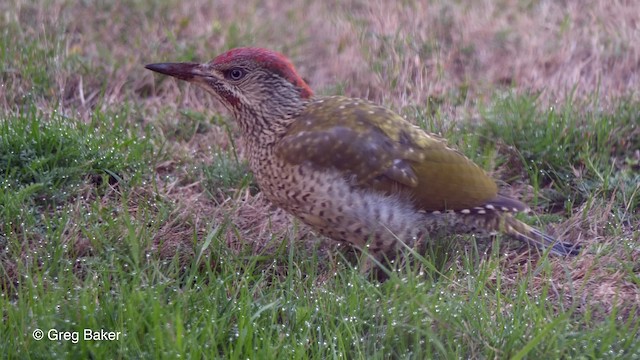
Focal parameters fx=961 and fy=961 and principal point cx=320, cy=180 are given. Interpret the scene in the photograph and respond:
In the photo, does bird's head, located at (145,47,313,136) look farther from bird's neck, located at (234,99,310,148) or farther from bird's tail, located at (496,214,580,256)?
bird's tail, located at (496,214,580,256)

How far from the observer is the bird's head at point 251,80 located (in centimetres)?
407

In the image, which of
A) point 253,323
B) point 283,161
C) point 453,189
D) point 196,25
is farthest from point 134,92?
point 253,323

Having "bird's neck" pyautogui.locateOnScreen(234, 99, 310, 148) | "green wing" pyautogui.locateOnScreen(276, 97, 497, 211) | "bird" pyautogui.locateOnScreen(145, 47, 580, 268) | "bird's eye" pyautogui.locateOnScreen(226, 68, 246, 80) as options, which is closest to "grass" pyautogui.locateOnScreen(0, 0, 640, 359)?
"bird" pyautogui.locateOnScreen(145, 47, 580, 268)

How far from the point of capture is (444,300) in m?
3.26

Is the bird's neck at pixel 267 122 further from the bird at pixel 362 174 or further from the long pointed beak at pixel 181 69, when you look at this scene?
the long pointed beak at pixel 181 69

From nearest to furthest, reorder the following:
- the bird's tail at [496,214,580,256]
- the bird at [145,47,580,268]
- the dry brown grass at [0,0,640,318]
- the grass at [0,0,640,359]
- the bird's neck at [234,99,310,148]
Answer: the grass at [0,0,640,359] < the bird at [145,47,580,268] < the bird's tail at [496,214,580,256] < the bird's neck at [234,99,310,148] < the dry brown grass at [0,0,640,318]

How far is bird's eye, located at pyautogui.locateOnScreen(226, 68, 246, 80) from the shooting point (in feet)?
13.4

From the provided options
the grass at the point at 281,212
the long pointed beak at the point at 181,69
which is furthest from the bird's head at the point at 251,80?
the grass at the point at 281,212

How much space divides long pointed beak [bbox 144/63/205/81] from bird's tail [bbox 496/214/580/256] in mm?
1418

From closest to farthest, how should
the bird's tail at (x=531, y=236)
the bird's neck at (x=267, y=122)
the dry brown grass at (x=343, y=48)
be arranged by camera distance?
the bird's tail at (x=531, y=236) → the bird's neck at (x=267, y=122) → the dry brown grass at (x=343, y=48)

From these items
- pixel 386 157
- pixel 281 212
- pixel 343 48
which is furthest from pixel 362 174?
pixel 343 48

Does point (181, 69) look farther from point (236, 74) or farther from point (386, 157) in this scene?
point (386, 157)

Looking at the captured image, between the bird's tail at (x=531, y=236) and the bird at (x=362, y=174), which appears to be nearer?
the bird at (x=362, y=174)

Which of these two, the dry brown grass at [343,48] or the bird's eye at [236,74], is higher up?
the bird's eye at [236,74]
